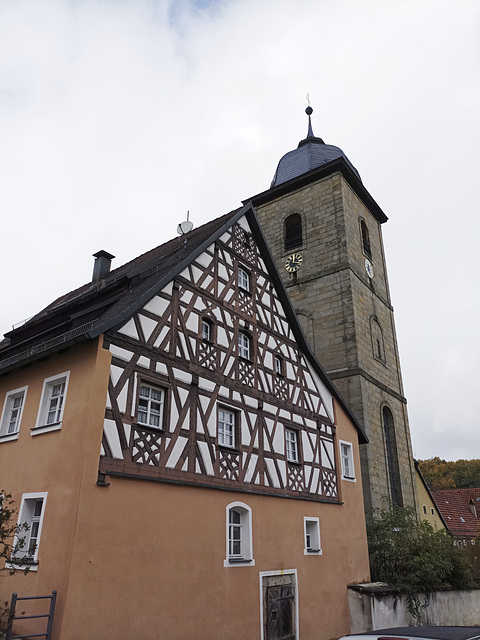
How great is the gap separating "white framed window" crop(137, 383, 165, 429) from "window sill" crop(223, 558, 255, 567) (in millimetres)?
3046

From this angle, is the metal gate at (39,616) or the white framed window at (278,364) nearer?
the metal gate at (39,616)

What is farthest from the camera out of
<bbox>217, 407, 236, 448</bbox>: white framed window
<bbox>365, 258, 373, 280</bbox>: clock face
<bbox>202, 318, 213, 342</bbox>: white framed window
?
<bbox>365, 258, 373, 280</bbox>: clock face

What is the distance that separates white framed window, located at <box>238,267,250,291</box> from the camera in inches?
567

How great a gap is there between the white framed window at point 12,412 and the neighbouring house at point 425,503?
18.8 meters

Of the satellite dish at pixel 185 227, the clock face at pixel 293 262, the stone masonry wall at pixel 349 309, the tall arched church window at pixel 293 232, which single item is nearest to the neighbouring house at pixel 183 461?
the satellite dish at pixel 185 227

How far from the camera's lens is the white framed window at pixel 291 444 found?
1394 cm

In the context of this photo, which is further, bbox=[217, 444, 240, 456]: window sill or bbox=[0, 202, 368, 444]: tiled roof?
bbox=[217, 444, 240, 456]: window sill

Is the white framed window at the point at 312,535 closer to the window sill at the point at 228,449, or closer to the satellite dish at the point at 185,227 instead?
the window sill at the point at 228,449

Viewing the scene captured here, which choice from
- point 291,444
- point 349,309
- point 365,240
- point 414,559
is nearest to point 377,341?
point 349,309

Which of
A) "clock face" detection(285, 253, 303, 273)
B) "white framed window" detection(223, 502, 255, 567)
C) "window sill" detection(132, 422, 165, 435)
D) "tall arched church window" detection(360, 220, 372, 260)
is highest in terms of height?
"tall arched church window" detection(360, 220, 372, 260)

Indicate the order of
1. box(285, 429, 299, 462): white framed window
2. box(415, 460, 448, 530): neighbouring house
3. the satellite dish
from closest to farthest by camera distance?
1. box(285, 429, 299, 462): white framed window
2. the satellite dish
3. box(415, 460, 448, 530): neighbouring house

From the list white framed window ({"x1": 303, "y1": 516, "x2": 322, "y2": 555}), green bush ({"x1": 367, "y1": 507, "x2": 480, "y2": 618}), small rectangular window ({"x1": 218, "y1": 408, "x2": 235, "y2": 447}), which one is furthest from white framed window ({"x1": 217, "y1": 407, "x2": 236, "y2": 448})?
green bush ({"x1": 367, "y1": 507, "x2": 480, "y2": 618})

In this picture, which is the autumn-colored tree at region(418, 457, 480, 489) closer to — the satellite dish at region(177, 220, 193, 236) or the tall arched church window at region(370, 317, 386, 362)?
the tall arched church window at region(370, 317, 386, 362)

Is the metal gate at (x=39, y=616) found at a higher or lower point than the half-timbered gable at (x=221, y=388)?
lower
